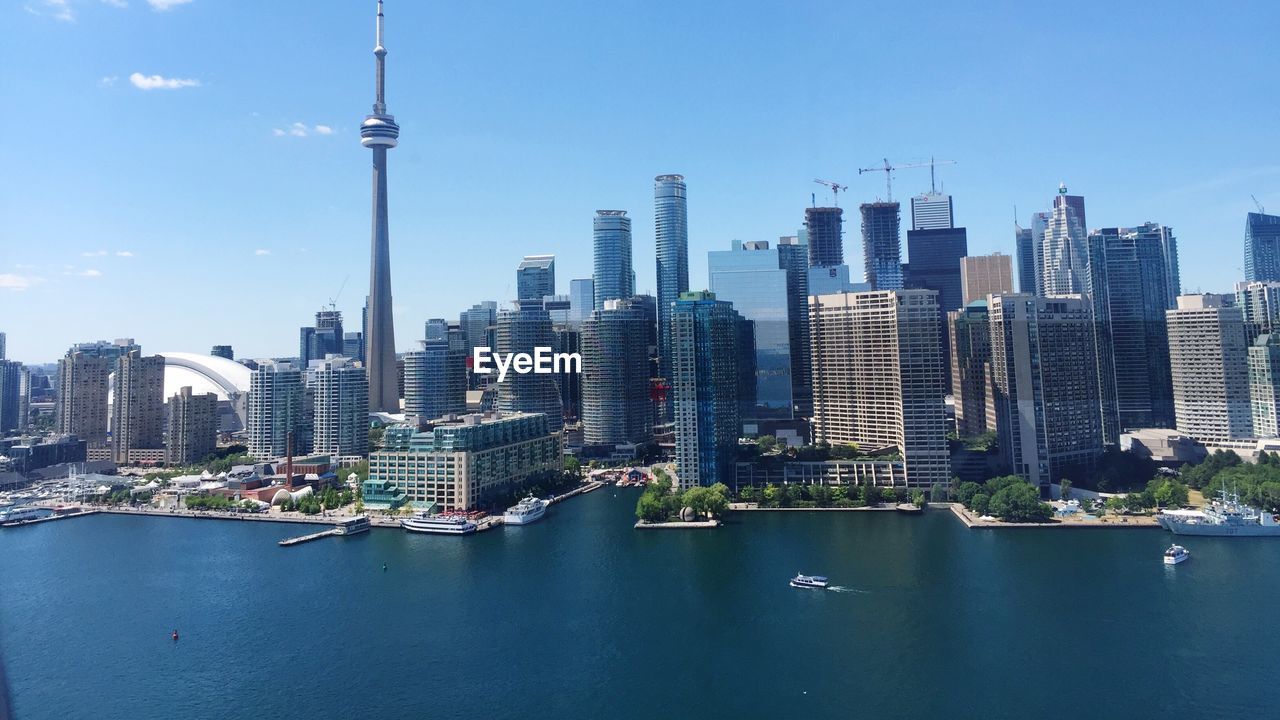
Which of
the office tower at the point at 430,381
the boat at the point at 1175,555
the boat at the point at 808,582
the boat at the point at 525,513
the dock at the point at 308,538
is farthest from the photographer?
the office tower at the point at 430,381

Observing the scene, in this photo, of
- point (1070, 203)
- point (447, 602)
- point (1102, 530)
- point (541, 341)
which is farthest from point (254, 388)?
point (1070, 203)

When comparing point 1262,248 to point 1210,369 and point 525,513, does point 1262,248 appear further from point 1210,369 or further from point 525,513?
point 525,513

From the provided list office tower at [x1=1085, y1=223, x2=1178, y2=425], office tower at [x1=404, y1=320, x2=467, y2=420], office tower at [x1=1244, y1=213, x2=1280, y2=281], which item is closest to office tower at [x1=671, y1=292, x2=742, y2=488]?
office tower at [x1=1085, y1=223, x2=1178, y2=425]

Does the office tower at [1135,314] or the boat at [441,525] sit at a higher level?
the office tower at [1135,314]

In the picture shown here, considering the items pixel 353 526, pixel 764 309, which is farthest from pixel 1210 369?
pixel 353 526

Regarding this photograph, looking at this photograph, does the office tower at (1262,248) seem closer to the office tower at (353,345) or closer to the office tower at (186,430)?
the office tower at (186,430)

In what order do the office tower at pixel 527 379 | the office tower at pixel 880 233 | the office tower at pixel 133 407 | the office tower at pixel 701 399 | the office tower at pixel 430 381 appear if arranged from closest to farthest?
the office tower at pixel 701 399 < the office tower at pixel 133 407 < the office tower at pixel 527 379 < the office tower at pixel 430 381 < the office tower at pixel 880 233

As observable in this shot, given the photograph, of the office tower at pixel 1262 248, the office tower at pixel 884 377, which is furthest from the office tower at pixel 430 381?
the office tower at pixel 1262 248
